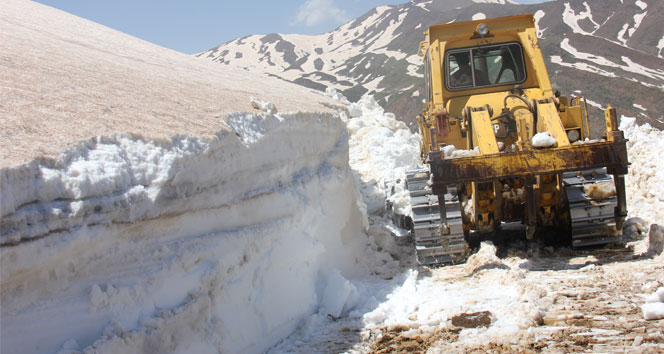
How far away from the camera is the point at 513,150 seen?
216 inches

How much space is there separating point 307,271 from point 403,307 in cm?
90

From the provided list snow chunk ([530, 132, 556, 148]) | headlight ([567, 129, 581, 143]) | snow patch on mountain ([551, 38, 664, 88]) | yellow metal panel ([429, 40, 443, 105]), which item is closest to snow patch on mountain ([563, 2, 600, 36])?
snow patch on mountain ([551, 38, 664, 88])

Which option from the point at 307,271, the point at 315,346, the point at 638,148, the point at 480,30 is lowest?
the point at 315,346

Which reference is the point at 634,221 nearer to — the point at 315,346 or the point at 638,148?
the point at 638,148

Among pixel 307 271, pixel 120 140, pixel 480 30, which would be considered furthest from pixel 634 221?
pixel 120 140

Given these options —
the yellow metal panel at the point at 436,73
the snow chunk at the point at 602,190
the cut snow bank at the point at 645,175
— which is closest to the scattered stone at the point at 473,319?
the snow chunk at the point at 602,190

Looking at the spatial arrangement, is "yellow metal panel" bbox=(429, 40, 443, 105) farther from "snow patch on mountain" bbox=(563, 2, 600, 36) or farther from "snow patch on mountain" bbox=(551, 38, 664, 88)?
"snow patch on mountain" bbox=(563, 2, 600, 36)

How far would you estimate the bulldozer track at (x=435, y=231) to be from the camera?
6.11 meters

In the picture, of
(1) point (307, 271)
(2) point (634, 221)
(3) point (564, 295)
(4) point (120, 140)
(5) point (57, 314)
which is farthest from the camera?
(2) point (634, 221)

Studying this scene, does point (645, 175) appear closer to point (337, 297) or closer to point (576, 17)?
point (337, 297)

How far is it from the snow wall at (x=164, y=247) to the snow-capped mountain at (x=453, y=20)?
15.6 m

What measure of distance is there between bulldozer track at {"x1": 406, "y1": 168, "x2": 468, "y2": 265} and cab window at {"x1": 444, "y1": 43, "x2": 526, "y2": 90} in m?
1.61

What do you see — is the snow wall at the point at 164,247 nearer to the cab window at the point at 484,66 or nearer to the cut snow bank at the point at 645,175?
the cab window at the point at 484,66

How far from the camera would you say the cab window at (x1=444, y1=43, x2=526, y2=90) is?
7.19 meters
